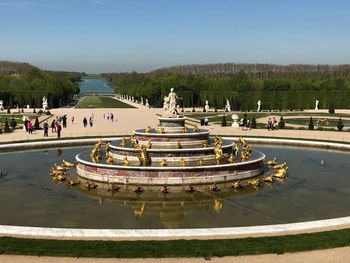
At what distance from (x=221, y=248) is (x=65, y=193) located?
35.4ft

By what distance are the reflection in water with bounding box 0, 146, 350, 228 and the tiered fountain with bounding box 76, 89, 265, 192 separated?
0.76m

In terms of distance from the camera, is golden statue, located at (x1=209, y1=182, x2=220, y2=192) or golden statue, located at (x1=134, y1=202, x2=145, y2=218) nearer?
golden statue, located at (x1=134, y1=202, x2=145, y2=218)

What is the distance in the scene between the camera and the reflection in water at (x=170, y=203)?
17.5 meters

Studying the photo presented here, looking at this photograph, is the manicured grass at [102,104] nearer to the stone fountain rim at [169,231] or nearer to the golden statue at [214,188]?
the golden statue at [214,188]

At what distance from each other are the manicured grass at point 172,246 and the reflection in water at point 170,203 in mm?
2639

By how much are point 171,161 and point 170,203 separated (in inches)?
223

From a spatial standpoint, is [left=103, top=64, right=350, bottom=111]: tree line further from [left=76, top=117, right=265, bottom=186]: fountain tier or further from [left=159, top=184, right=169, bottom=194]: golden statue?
[left=159, top=184, right=169, bottom=194]: golden statue

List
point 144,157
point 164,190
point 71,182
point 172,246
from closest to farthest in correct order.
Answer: point 172,246 → point 164,190 → point 71,182 → point 144,157

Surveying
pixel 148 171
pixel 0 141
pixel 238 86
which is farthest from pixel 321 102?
pixel 148 171

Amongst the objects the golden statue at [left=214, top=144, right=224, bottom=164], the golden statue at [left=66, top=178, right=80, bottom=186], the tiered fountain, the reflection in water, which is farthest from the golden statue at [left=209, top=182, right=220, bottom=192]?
the golden statue at [left=66, top=178, right=80, bottom=186]

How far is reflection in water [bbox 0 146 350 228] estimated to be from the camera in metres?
17.5

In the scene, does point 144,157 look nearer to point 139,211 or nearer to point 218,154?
point 218,154

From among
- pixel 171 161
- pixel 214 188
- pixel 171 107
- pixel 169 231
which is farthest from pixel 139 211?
pixel 171 107

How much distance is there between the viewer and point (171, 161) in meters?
25.6
